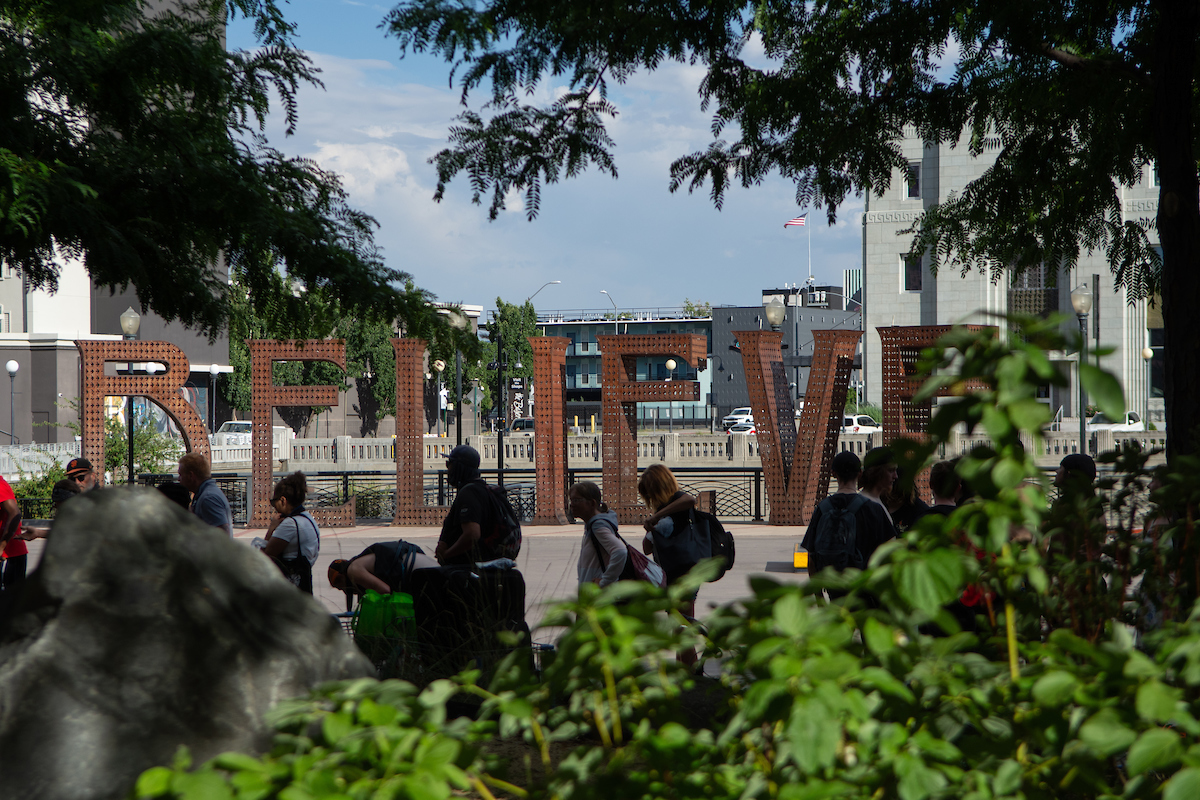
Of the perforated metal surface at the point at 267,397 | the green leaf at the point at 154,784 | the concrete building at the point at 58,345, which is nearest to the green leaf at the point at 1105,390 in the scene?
the green leaf at the point at 154,784

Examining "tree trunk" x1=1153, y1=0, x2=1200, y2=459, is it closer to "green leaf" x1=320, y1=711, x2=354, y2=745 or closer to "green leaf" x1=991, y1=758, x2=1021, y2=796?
"green leaf" x1=991, y1=758, x2=1021, y2=796

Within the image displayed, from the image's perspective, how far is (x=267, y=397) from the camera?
17.2 metres

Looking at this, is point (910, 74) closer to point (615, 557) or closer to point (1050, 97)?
point (1050, 97)

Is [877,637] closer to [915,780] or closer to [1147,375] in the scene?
[915,780]

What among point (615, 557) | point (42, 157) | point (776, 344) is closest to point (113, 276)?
point (42, 157)

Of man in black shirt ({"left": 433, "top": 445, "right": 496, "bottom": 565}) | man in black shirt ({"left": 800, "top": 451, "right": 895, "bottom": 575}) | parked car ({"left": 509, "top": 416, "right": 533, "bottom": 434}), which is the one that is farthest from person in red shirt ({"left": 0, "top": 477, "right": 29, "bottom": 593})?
parked car ({"left": 509, "top": 416, "right": 533, "bottom": 434})

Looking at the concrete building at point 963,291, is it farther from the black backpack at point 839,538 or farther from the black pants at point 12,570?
the black pants at point 12,570

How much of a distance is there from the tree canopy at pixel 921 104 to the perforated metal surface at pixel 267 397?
1116cm

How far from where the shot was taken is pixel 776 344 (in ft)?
59.5

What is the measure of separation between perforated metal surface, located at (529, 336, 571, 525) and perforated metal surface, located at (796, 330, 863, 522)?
13.7ft

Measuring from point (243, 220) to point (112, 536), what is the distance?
14.5 feet

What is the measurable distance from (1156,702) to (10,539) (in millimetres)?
8096

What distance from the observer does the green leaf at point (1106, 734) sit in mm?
1529

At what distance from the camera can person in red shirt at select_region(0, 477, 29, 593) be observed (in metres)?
7.59
